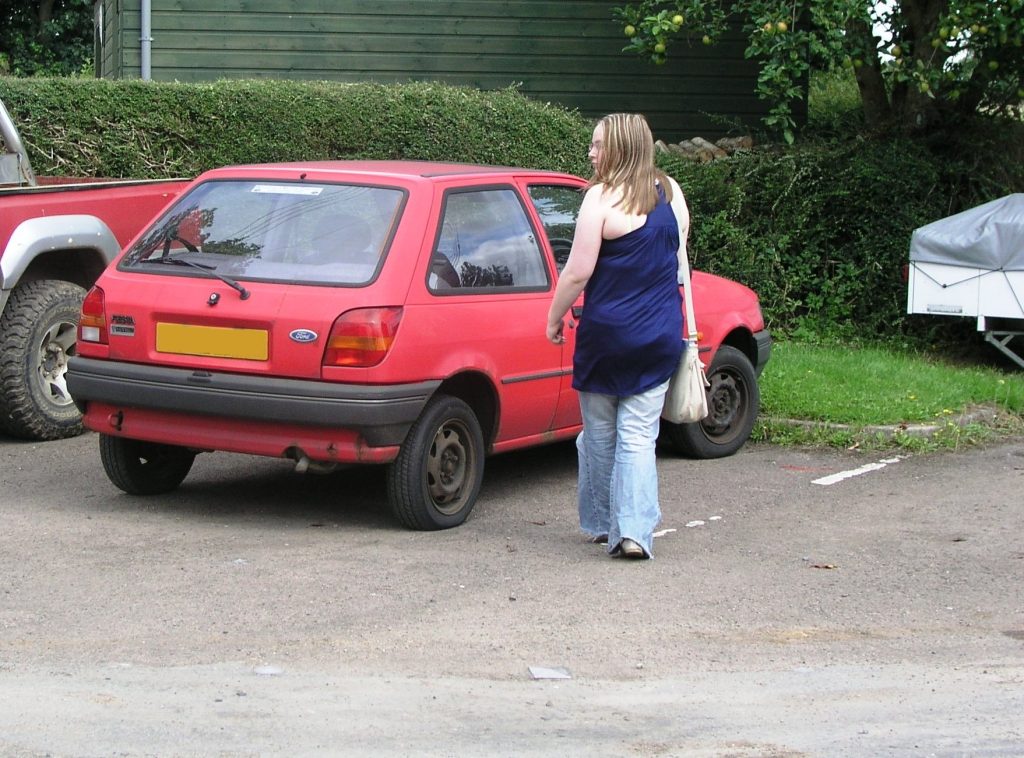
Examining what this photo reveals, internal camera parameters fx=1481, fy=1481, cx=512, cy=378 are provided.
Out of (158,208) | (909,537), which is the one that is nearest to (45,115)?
(158,208)

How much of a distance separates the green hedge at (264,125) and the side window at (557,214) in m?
5.58

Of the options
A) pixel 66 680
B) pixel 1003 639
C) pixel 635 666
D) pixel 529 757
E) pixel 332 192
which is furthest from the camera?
pixel 332 192

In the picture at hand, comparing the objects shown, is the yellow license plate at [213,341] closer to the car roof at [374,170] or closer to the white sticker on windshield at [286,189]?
the white sticker on windshield at [286,189]

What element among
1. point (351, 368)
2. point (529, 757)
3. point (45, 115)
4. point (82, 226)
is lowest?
point (529, 757)

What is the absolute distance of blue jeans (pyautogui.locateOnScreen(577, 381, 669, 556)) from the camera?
6.18 meters

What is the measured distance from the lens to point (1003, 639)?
531 cm

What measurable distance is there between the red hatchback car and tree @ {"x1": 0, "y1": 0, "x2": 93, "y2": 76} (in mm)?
29026

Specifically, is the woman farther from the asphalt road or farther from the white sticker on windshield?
the white sticker on windshield

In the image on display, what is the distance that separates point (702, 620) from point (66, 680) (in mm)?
2240

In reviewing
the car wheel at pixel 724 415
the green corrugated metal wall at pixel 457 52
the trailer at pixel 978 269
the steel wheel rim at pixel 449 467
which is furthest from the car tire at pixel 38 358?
the green corrugated metal wall at pixel 457 52

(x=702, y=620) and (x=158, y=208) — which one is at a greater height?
(x=158, y=208)

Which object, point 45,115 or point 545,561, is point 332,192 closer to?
point 545,561

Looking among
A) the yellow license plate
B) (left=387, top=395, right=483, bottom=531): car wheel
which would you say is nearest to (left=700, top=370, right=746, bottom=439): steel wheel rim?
(left=387, top=395, right=483, bottom=531): car wheel

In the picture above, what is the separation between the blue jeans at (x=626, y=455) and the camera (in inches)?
243
